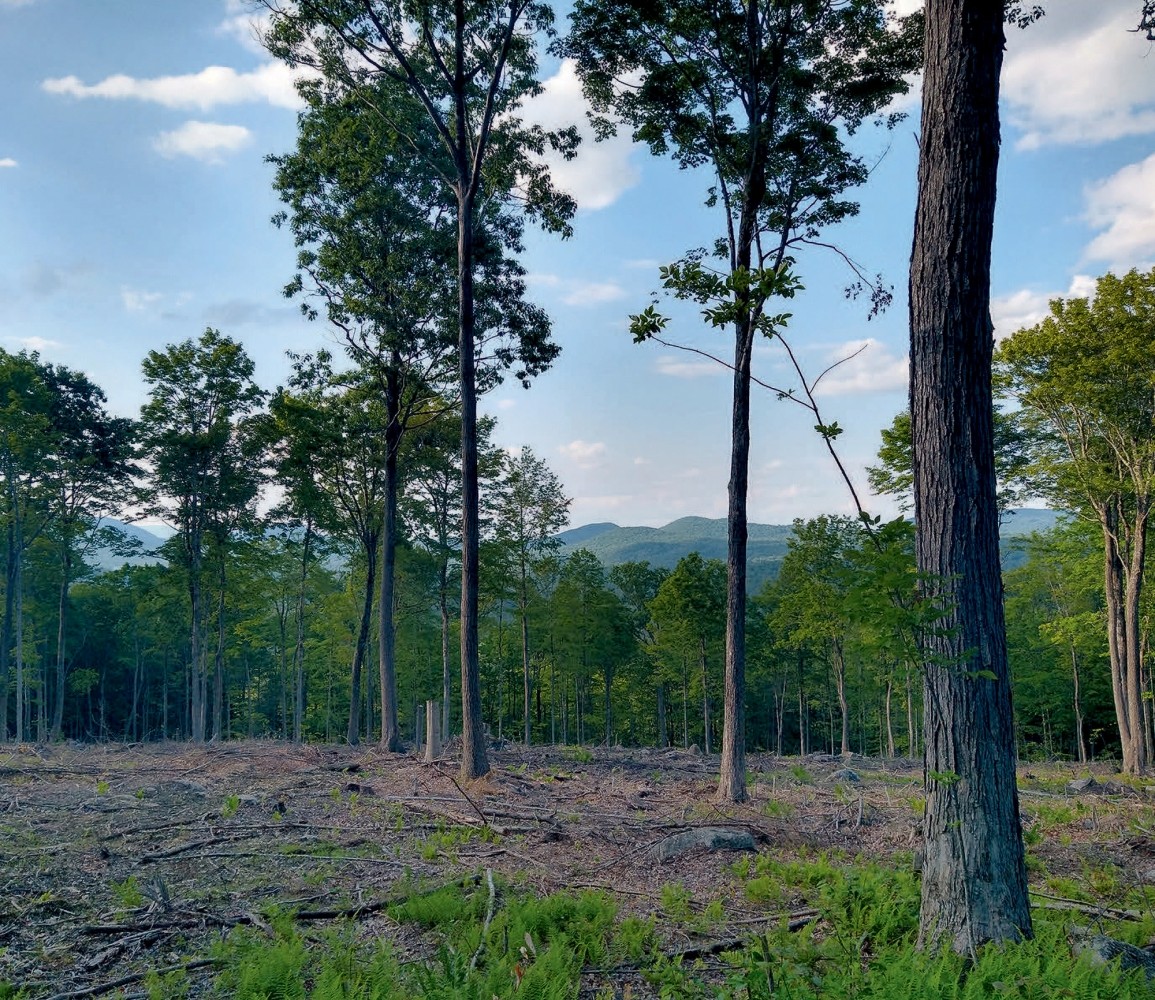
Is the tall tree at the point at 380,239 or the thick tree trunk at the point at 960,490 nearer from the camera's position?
the thick tree trunk at the point at 960,490

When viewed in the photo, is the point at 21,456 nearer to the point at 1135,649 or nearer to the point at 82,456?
the point at 82,456

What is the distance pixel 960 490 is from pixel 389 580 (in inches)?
621

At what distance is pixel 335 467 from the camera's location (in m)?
23.4

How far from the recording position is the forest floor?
520 centimetres

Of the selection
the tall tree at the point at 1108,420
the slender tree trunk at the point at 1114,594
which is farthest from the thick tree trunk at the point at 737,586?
the slender tree trunk at the point at 1114,594

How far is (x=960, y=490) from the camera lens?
4.58m

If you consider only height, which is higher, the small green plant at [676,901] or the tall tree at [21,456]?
the tall tree at [21,456]

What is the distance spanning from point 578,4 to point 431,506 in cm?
1736

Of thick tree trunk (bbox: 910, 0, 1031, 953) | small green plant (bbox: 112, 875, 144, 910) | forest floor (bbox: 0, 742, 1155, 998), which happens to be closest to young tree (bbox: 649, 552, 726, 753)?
forest floor (bbox: 0, 742, 1155, 998)

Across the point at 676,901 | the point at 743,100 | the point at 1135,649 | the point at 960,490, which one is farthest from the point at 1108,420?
the point at 676,901

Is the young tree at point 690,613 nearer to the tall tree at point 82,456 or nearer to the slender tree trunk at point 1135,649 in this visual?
the slender tree trunk at point 1135,649

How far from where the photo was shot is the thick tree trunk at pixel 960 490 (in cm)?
432

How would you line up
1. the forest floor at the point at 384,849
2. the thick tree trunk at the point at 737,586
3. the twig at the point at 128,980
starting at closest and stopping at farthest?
the twig at the point at 128,980
the forest floor at the point at 384,849
the thick tree trunk at the point at 737,586

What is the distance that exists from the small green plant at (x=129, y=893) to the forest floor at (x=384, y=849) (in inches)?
1.6
